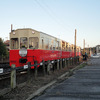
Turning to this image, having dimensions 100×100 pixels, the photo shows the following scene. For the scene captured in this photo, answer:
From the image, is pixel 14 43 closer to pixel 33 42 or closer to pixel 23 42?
pixel 23 42

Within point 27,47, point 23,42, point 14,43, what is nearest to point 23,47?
point 27,47

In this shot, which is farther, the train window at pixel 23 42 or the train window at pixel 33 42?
the train window at pixel 23 42

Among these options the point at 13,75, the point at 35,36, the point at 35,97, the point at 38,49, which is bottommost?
the point at 35,97

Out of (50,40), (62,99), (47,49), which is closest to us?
(62,99)

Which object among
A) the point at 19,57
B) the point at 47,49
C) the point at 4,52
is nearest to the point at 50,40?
the point at 47,49

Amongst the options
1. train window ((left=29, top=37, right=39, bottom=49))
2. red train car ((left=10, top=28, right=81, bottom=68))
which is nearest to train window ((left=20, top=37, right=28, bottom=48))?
red train car ((left=10, top=28, right=81, bottom=68))

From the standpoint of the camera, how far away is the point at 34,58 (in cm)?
1280

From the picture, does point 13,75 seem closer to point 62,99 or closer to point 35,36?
point 62,99

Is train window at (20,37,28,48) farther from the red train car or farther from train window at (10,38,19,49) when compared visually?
train window at (10,38,19,49)

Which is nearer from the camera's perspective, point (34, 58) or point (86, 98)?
point (86, 98)

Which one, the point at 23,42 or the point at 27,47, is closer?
the point at 27,47

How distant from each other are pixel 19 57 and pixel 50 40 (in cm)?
387

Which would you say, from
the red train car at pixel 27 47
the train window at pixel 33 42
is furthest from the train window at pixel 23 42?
the train window at pixel 33 42

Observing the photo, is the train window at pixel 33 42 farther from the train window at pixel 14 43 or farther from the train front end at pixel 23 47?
the train window at pixel 14 43
